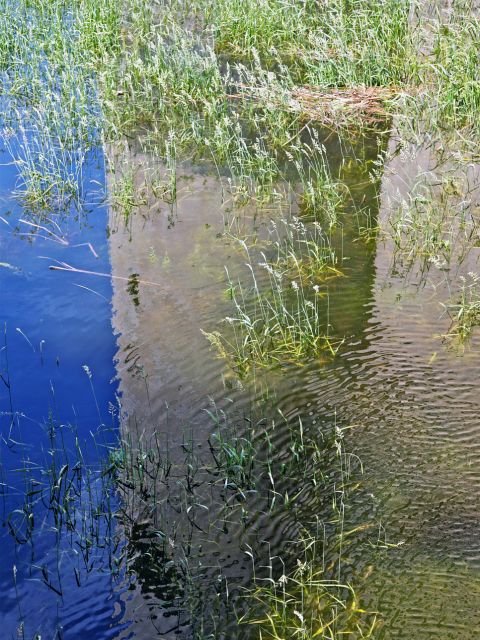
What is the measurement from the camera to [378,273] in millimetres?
6344

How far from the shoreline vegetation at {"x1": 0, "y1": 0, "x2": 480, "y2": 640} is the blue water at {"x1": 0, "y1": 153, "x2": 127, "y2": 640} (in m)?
0.10

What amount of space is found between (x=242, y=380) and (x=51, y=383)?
3.68 feet

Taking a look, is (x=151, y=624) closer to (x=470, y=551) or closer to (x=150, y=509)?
(x=150, y=509)

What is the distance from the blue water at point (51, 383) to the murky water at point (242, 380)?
0.04 feet

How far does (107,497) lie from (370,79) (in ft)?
19.3

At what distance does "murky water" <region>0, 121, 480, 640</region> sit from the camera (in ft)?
12.7

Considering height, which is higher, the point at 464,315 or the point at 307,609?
the point at 464,315

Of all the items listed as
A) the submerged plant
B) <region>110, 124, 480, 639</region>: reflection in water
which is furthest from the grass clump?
the submerged plant

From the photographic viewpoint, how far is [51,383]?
17.7 feet

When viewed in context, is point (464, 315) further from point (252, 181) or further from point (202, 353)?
point (252, 181)

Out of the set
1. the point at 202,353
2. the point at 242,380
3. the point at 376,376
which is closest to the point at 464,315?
the point at 376,376

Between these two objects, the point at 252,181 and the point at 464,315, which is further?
the point at 252,181

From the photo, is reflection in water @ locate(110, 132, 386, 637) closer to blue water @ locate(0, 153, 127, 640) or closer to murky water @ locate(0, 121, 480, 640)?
murky water @ locate(0, 121, 480, 640)

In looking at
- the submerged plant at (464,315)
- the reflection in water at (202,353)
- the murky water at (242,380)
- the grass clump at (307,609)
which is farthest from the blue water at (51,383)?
the submerged plant at (464,315)
